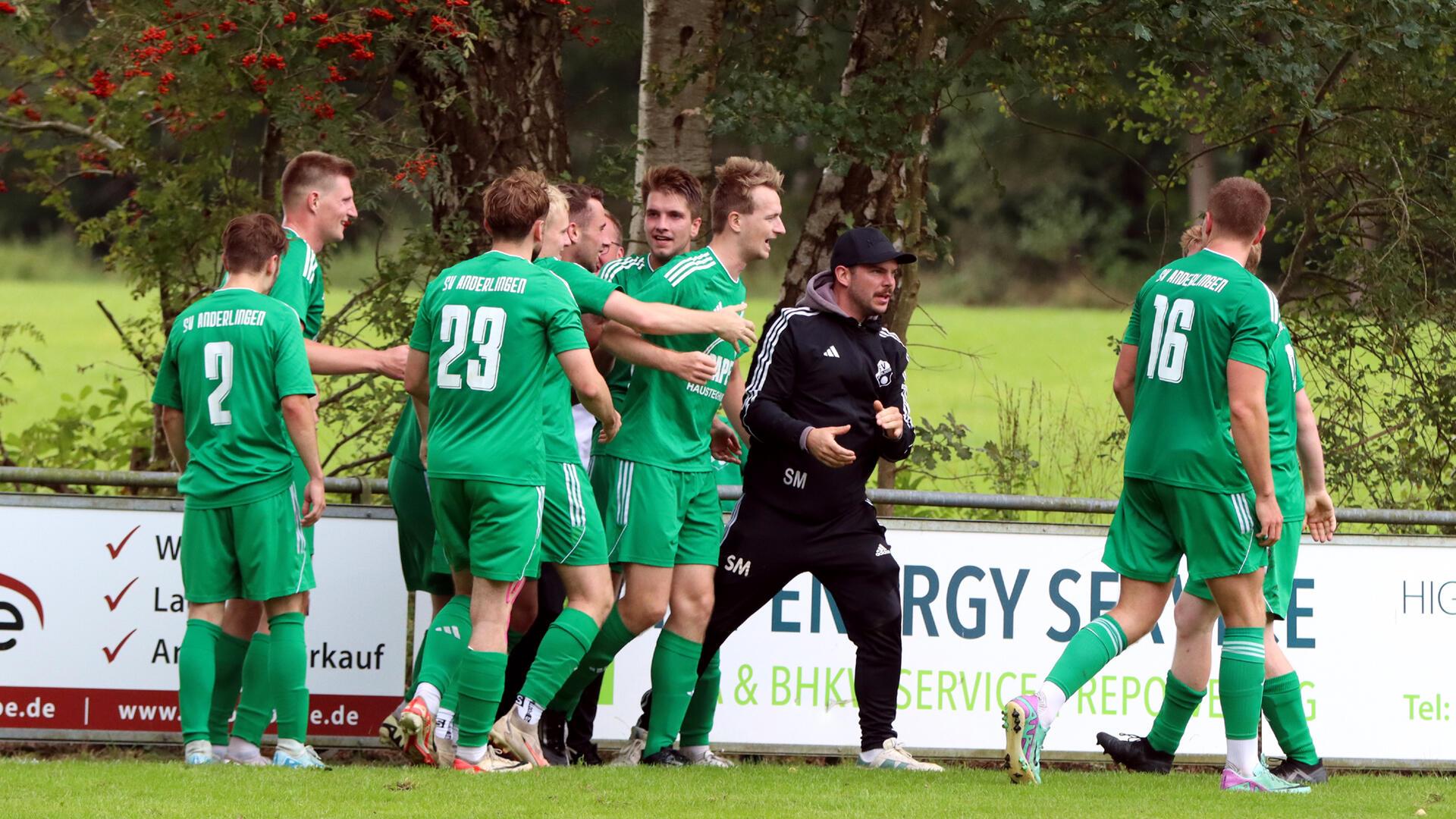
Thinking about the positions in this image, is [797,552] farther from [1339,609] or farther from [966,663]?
[1339,609]

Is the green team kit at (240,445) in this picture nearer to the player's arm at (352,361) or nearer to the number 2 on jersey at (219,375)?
the number 2 on jersey at (219,375)

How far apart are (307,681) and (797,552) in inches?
97.2

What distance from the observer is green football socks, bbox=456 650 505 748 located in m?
6.11

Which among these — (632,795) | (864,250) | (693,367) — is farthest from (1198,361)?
(632,795)

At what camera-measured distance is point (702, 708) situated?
709 centimetres

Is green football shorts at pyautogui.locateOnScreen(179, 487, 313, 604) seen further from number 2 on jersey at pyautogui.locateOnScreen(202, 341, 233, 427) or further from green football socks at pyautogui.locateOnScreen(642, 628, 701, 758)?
green football socks at pyautogui.locateOnScreen(642, 628, 701, 758)

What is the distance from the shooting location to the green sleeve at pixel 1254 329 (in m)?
6.07

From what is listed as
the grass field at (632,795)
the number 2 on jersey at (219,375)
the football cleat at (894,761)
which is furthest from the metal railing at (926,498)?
the grass field at (632,795)

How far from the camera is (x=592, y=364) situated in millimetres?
6086

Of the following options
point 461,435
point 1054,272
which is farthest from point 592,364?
point 1054,272

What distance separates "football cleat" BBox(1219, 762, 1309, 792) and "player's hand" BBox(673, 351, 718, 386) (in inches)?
95.6

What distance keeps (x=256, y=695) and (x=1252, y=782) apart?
386 cm

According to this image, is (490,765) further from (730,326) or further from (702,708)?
(730,326)

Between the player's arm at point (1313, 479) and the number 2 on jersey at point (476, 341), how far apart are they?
10.5 feet
